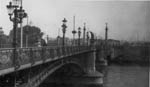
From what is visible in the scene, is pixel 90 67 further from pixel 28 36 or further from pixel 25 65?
pixel 25 65

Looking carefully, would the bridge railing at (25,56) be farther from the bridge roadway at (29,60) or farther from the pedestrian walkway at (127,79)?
the pedestrian walkway at (127,79)

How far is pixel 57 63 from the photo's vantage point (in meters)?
23.2

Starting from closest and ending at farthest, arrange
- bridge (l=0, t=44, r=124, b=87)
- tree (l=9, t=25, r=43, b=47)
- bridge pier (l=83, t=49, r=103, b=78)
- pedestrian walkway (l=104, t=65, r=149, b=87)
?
bridge (l=0, t=44, r=124, b=87) < tree (l=9, t=25, r=43, b=47) < pedestrian walkway (l=104, t=65, r=149, b=87) < bridge pier (l=83, t=49, r=103, b=78)

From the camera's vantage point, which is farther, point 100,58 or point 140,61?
point 140,61

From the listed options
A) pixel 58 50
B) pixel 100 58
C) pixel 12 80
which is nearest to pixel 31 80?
pixel 12 80

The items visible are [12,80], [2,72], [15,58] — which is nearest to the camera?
[2,72]

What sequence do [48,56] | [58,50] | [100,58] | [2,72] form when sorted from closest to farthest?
[2,72] < [48,56] < [58,50] < [100,58]

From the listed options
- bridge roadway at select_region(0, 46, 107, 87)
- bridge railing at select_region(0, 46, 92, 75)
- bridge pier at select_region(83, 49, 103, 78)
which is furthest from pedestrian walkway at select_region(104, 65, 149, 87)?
bridge railing at select_region(0, 46, 92, 75)

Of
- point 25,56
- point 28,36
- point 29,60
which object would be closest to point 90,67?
point 28,36

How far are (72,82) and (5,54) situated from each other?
94.4 ft

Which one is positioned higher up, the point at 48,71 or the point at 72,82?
the point at 48,71

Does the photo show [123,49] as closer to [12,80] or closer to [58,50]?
[58,50]

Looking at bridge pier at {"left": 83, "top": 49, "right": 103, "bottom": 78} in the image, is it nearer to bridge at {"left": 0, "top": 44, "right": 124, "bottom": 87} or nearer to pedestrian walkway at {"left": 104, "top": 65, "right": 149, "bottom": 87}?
pedestrian walkway at {"left": 104, "top": 65, "right": 149, "bottom": 87}

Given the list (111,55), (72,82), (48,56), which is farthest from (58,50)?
(111,55)
